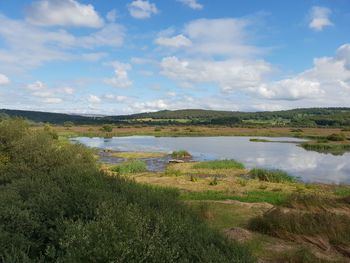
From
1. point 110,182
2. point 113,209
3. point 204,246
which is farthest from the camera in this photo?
point 110,182

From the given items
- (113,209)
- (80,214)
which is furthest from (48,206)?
(113,209)

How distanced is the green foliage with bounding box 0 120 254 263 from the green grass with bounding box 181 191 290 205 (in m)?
8.46

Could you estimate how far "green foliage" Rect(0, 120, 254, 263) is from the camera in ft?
21.8

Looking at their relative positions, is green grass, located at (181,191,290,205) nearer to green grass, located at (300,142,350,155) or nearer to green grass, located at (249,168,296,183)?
green grass, located at (249,168,296,183)

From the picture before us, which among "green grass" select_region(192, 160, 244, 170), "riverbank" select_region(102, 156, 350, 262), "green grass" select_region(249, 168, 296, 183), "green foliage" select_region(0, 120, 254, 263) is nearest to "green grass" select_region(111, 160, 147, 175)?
"green grass" select_region(192, 160, 244, 170)

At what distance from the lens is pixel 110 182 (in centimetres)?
1299

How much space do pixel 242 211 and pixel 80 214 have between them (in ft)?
28.2

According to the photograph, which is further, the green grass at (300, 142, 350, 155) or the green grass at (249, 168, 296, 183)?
the green grass at (300, 142, 350, 155)

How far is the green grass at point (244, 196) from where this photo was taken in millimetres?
20703

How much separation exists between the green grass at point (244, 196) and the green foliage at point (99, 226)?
846cm

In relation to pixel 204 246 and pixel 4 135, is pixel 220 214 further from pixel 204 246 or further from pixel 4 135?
pixel 4 135

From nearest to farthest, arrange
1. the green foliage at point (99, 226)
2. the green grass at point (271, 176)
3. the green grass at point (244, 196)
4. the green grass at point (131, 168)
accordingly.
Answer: the green foliage at point (99, 226) → the green grass at point (244, 196) → the green grass at point (271, 176) → the green grass at point (131, 168)

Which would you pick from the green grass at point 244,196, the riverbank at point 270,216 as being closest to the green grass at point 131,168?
the riverbank at point 270,216

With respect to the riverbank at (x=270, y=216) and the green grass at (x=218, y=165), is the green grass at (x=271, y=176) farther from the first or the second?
the green grass at (x=218, y=165)
